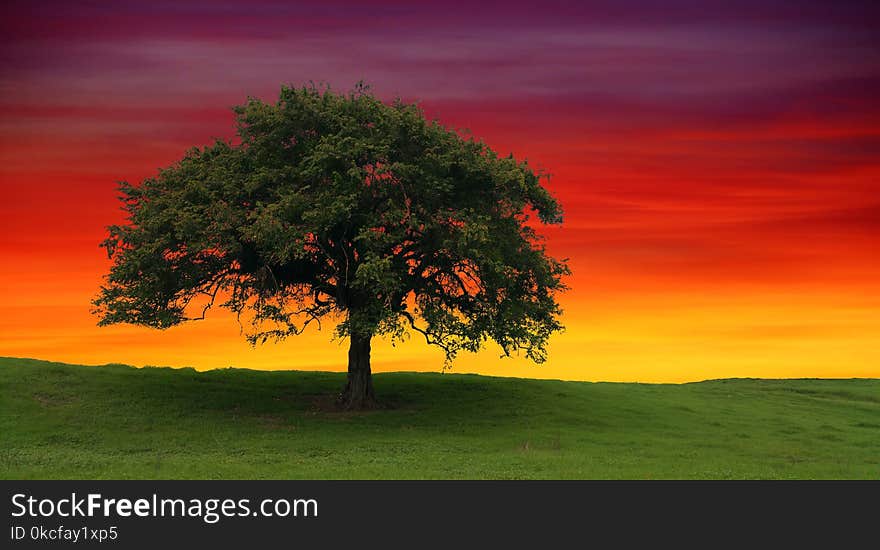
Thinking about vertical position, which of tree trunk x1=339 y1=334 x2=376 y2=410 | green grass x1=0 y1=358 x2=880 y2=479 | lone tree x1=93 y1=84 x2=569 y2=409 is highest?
lone tree x1=93 y1=84 x2=569 y2=409

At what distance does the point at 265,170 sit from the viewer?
40844 millimetres

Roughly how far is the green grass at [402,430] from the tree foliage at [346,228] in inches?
182

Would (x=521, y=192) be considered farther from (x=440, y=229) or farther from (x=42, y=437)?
(x=42, y=437)

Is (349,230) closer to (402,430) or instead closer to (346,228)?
(346,228)

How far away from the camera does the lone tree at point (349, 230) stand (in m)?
39.1

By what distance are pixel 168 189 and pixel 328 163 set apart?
1023 cm

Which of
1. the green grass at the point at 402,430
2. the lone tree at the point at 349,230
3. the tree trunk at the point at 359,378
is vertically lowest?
the green grass at the point at 402,430

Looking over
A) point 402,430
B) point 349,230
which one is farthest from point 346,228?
point 402,430

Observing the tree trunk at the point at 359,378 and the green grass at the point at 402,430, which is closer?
the green grass at the point at 402,430

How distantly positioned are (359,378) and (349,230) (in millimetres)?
8344

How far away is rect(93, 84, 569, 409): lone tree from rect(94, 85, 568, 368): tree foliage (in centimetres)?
9

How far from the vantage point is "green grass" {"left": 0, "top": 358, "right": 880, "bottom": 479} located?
31188 millimetres

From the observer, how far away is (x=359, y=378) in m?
44.7

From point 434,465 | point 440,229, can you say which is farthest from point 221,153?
point 434,465
